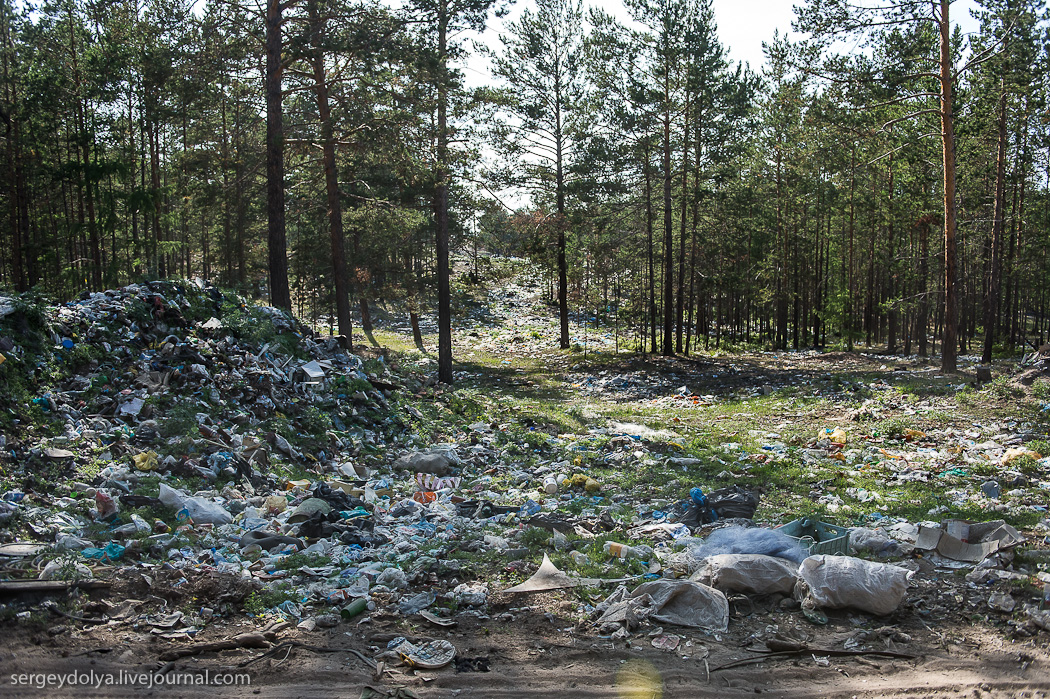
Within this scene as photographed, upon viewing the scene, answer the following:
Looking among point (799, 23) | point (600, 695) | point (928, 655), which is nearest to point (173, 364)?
point (600, 695)

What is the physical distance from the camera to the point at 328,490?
6.75 metres

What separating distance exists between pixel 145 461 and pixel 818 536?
21.3 ft

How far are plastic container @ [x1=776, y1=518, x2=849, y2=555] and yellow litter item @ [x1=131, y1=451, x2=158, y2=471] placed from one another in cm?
612

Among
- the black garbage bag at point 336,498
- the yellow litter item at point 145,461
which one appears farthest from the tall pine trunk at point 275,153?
the black garbage bag at point 336,498

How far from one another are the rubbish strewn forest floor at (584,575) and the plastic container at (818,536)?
0.28m

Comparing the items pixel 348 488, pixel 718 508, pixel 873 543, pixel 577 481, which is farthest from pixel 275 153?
pixel 873 543

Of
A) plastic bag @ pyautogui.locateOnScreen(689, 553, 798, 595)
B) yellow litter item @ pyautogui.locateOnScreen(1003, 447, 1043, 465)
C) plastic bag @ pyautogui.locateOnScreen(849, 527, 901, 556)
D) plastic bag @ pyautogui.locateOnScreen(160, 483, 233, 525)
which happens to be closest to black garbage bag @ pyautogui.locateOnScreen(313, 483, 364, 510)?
plastic bag @ pyautogui.locateOnScreen(160, 483, 233, 525)

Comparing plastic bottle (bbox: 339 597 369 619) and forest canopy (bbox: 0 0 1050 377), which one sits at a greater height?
forest canopy (bbox: 0 0 1050 377)

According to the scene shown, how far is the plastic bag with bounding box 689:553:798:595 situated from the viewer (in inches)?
180

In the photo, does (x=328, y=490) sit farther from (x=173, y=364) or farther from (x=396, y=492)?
(x=173, y=364)

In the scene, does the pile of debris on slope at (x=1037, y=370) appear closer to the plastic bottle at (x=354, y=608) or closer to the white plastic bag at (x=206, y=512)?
the plastic bottle at (x=354, y=608)

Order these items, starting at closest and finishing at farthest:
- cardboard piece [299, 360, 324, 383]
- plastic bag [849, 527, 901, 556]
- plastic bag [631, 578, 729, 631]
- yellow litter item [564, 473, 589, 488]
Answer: plastic bag [631, 578, 729, 631]
plastic bag [849, 527, 901, 556]
yellow litter item [564, 473, 589, 488]
cardboard piece [299, 360, 324, 383]

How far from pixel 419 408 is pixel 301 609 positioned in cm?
662

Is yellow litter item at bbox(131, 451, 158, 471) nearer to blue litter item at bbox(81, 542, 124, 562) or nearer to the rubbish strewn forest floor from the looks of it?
the rubbish strewn forest floor
